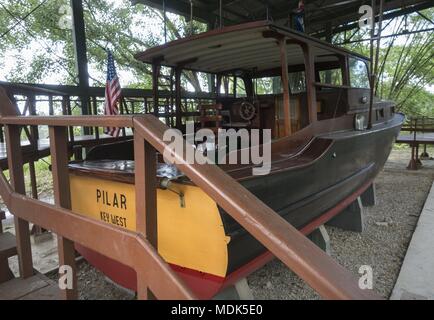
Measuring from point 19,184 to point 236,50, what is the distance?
2361 mm

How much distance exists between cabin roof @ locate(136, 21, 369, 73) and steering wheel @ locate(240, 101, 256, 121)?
0.52 meters

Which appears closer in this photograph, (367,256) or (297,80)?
(367,256)

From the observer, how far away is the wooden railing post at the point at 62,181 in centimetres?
167

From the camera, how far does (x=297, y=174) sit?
243 cm

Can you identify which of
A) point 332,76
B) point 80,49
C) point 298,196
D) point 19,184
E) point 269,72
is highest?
point 80,49

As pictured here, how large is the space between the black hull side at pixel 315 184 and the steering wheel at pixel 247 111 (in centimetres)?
127

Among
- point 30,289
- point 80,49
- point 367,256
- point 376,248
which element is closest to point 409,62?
point 376,248

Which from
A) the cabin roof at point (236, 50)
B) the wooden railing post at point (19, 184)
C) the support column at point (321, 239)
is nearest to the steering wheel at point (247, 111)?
the cabin roof at point (236, 50)

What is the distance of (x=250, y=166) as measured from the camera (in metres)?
2.29

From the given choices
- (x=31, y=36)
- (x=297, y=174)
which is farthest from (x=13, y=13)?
(x=297, y=174)

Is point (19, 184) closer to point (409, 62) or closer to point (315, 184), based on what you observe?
point (315, 184)

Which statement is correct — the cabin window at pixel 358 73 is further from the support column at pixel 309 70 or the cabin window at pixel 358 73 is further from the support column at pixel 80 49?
the support column at pixel 80 49
